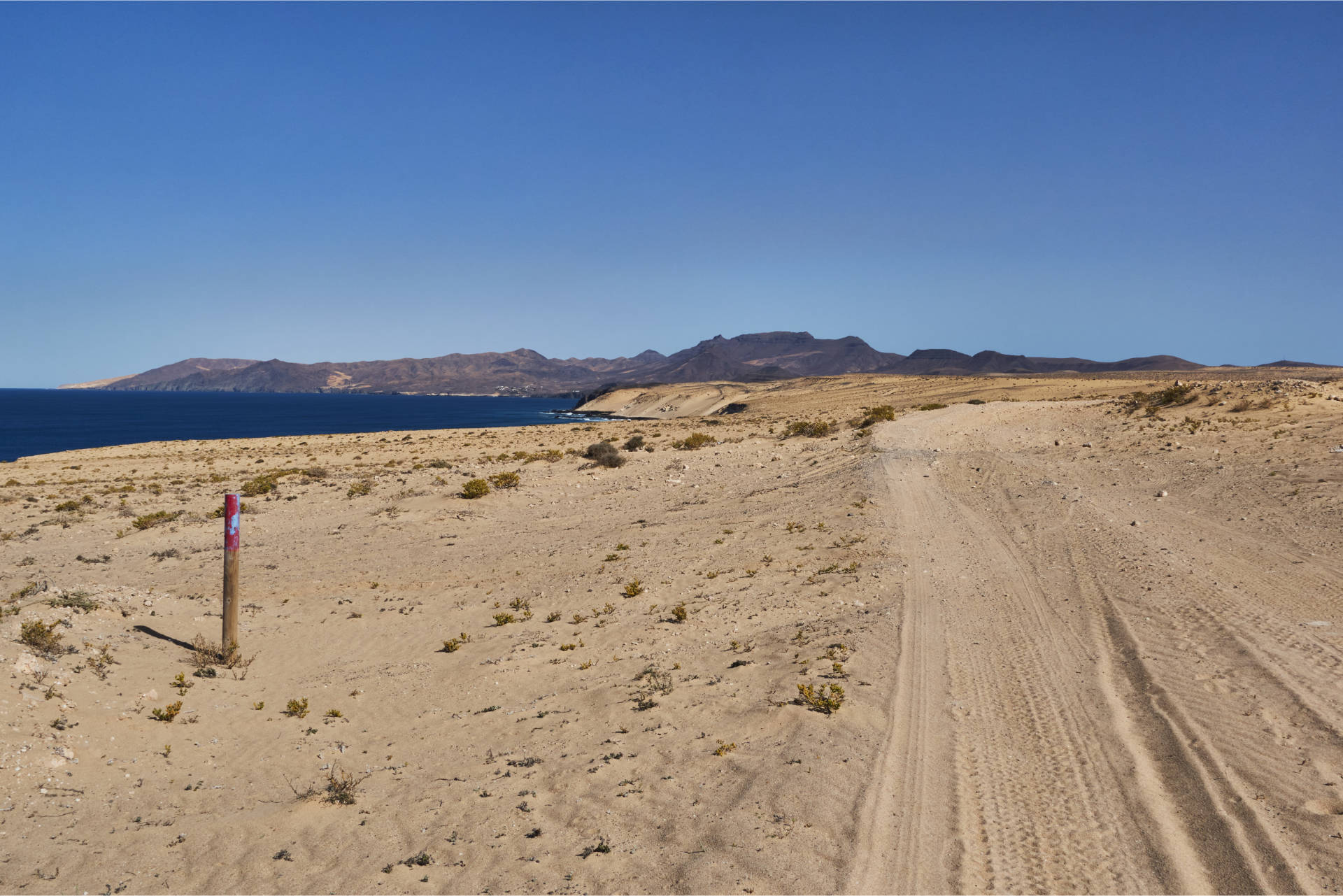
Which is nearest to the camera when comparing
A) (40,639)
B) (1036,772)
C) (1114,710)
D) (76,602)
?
(1036,772)

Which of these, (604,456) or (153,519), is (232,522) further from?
(604,456)

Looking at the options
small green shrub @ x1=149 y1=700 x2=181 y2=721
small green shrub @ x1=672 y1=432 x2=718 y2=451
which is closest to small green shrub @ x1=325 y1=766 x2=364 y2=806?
small green shrub @ x1=149 y1=700 x2=181 y2=721

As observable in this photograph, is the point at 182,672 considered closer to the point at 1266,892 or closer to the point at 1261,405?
the point at 1266,892

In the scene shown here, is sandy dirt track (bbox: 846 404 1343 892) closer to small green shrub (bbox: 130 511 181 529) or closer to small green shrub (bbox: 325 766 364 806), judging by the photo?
small green shrub (bbox: 325 766 364 806)

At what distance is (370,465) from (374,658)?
2927 centimetres

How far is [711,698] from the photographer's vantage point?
893cm

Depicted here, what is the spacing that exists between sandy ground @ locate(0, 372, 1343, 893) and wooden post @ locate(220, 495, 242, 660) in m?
0.60

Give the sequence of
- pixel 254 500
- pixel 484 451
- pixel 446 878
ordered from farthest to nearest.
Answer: pixel 484 451, pixel 254 500, pixel 446 878

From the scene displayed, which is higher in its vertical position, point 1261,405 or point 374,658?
point 1261,405

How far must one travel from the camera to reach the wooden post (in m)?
10.7

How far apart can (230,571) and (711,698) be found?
25.5 ft

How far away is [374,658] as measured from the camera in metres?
11.4

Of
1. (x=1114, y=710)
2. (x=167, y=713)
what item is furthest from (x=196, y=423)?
(x=1114, y=710)

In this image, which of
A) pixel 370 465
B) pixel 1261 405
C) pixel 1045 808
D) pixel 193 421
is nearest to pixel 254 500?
pixel 370 465
